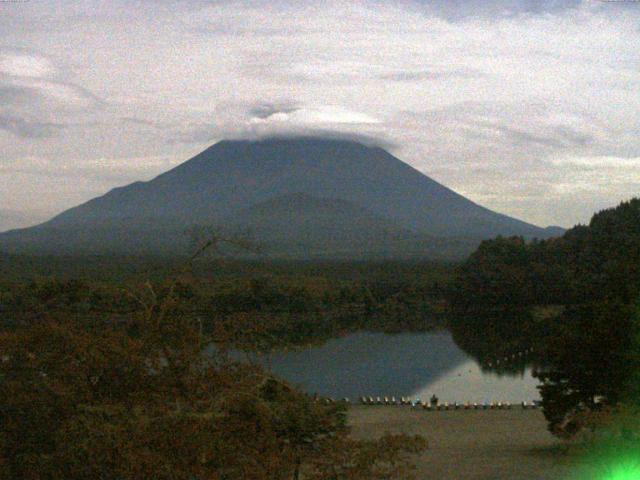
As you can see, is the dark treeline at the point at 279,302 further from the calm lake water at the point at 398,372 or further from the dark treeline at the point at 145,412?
the dark treeline at the point at 145,412

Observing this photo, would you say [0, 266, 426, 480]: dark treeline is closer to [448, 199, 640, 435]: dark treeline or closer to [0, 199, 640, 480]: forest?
[0, 199, 640, 480]: forest

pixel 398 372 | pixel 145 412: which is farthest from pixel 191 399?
pixel 398 372

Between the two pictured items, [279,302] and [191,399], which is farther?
[279,302]

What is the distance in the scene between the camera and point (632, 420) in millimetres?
8836

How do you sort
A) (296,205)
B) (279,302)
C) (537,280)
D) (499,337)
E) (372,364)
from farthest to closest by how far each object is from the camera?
(296,205)
(537,280)
(279,302)
(499,337)
(372,364)

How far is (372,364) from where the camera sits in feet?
92.0

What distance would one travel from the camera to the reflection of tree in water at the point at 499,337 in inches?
1100

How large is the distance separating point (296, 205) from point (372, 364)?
101 meters

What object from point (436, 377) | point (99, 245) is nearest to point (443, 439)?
point (436, 377)

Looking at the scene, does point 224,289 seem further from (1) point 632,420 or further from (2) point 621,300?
(1) point 632,420

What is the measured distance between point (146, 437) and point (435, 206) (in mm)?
143857

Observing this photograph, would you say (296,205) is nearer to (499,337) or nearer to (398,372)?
(499,337)

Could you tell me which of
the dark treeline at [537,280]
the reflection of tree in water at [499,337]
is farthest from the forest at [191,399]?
the reflection of tree in water at [499,337]

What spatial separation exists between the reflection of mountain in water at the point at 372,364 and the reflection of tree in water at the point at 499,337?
2.53 feet
